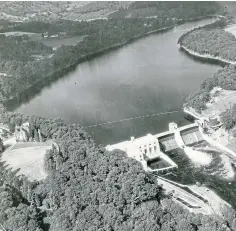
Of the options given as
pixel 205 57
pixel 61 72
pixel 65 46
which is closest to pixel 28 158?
pixel 61 72

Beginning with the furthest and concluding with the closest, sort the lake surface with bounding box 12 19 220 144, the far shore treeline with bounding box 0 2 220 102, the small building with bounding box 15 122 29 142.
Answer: the far shore treeline with bounding box 0 2 220 102
the lake surface with bounding box 12 19 220 144
the small building with bounding box 15 122 29 142

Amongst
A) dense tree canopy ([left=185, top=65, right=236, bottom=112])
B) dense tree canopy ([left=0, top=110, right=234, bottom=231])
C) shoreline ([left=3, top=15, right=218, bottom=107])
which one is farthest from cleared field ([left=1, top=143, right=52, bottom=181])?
dense tree canopy ([left=185, top=65, right=236, bottom=112])

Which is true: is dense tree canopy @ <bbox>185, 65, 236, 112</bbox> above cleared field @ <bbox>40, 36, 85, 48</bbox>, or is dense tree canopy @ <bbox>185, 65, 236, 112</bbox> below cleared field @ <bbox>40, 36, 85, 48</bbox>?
above

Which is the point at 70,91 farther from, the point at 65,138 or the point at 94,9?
the point at 94,9

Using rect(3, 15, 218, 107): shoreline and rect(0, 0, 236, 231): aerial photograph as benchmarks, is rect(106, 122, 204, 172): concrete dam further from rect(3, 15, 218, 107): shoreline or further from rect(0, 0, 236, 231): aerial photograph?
rect(3, 15, 218, 107): shoreline

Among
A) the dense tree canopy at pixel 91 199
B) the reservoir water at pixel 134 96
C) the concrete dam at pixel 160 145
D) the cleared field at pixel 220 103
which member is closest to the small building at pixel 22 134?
the reservoir water at pixel 134 96

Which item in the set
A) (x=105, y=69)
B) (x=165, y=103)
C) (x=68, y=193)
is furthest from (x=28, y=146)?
(x=105, y=69)
